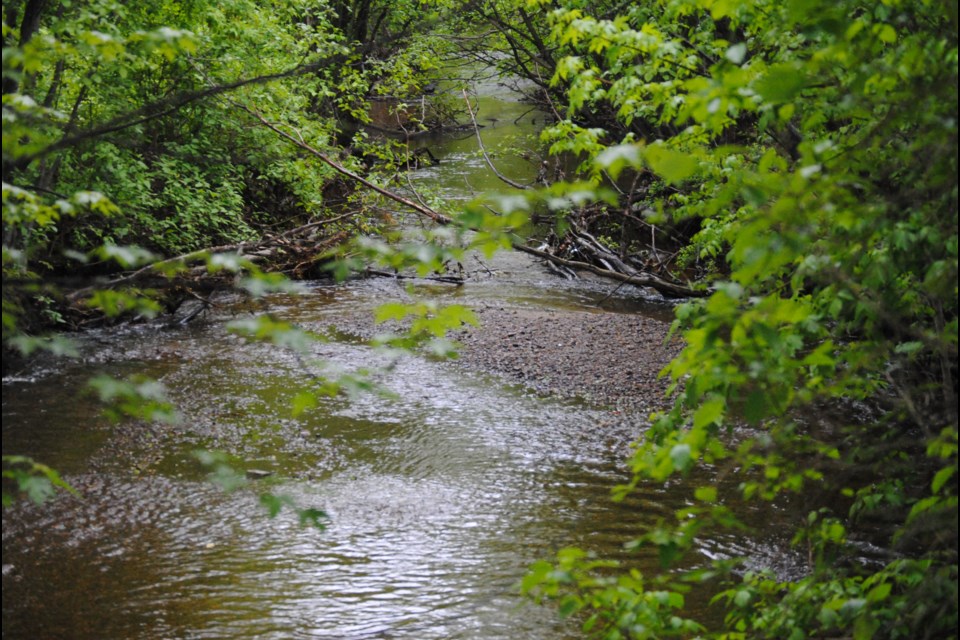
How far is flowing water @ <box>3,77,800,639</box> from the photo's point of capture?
509cm

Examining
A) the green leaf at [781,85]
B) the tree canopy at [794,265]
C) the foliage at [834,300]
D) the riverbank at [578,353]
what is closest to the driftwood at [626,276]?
the riverbank at [578,353]

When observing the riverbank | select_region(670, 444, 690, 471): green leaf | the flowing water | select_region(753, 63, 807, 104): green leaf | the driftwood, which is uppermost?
select_region(753, 63, 807, 104): green leaf

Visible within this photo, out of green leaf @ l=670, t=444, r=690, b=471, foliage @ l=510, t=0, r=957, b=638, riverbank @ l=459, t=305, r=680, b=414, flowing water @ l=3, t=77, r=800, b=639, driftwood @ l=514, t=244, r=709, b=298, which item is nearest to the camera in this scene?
foliage @ l=510, t=0, r=957, b=638

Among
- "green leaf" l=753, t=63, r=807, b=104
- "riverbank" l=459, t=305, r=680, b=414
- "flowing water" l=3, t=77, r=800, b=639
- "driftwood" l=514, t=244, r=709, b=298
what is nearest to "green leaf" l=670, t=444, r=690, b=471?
"green leaf" l=753, t=63, r=807, b=104

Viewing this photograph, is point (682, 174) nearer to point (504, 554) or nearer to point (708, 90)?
point (708, 90)

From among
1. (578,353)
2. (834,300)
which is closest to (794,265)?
(834,300)

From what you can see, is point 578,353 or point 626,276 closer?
point 578,353

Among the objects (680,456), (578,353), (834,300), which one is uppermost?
(834,300)

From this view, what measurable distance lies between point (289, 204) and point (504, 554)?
33.0ft

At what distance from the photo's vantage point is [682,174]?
7.47 feet

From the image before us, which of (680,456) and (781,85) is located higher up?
(781,85)

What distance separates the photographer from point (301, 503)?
6.48m

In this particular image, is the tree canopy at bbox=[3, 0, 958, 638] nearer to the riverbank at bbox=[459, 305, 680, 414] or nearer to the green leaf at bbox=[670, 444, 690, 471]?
the green leaf at bbox=[670, 444, 690, 471]

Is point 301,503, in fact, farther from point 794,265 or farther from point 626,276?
point 626,276
